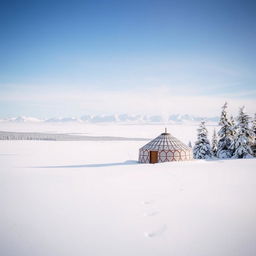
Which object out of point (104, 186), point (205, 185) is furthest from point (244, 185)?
point (104, 186)

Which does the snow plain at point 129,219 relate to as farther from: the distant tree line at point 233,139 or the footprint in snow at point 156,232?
the distant tree line at point 233,139

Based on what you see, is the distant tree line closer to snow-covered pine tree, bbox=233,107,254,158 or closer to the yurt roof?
snow-covered pine tree, bbox=233,107,254,158

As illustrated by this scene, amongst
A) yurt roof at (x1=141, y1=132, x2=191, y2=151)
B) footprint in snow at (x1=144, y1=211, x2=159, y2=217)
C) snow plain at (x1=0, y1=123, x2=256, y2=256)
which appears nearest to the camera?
snow plain at (x1=0, y1=123, x2=256, y2=256)

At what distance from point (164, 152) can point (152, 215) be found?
13.9m

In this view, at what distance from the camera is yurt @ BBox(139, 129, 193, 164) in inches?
715

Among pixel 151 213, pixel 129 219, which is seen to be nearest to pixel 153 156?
pixel 151 213

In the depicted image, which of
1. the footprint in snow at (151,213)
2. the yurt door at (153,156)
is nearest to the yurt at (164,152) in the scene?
the yurt door at (153,156)

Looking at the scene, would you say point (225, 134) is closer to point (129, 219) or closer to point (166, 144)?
point (166, 144)

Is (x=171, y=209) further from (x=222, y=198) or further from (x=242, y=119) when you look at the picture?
(x=242, y=119)

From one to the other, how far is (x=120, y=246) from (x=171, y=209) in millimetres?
1729

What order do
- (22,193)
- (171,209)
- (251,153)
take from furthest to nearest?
(251,153), (22,193), (171,209)

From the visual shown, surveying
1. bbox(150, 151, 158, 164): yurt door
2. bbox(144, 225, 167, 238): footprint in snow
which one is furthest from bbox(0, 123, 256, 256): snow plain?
bbox(150, 151, 158, 164): yurt door

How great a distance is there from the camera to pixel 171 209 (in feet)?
15.8

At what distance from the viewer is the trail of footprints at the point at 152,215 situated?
3798mm
